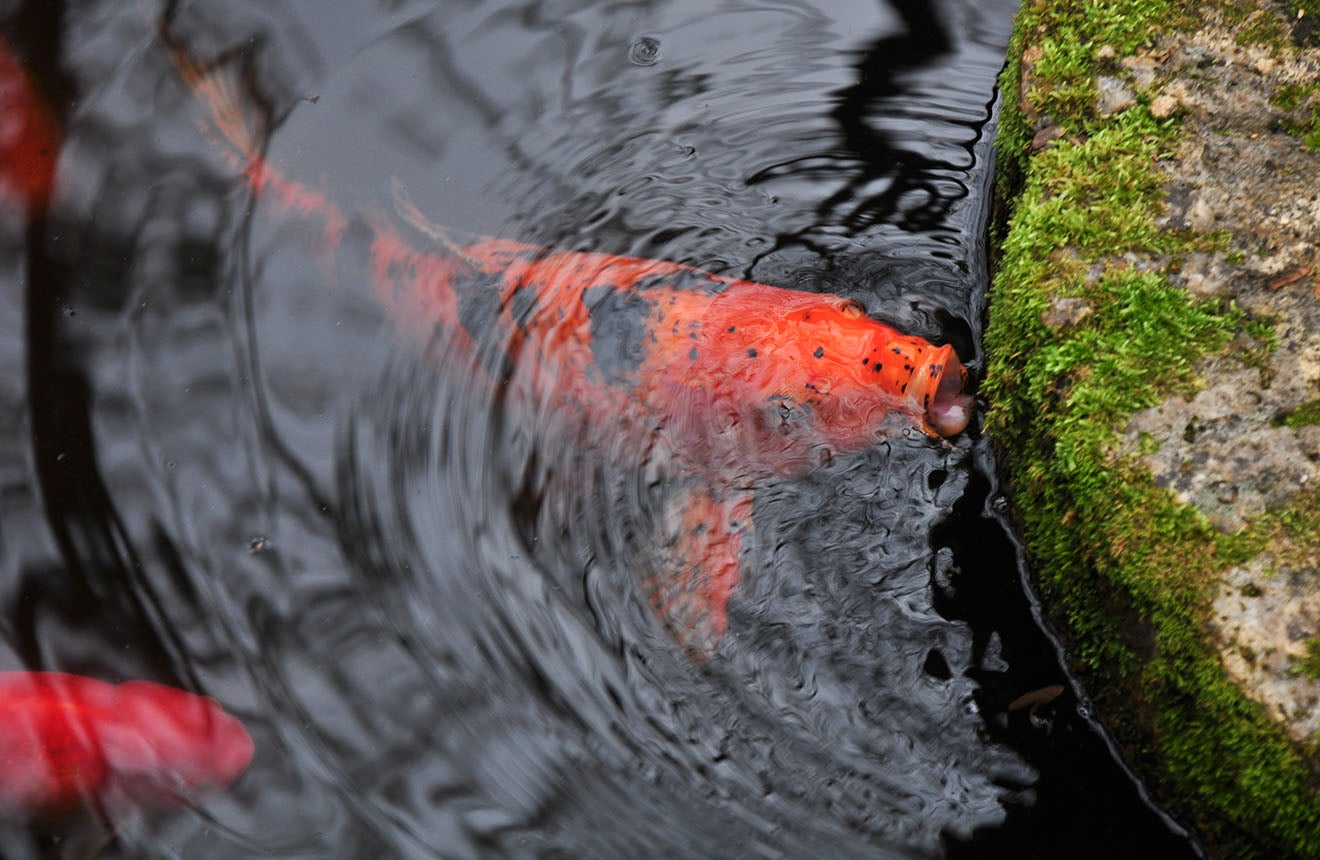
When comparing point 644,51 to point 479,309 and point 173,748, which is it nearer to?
point 479,309

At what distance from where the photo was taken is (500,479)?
4102 millimetres

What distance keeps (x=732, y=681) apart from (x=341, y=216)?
298cm

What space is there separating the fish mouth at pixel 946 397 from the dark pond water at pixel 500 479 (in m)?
0.10

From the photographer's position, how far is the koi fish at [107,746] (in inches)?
142

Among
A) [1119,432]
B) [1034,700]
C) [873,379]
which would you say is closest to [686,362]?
[873,379]

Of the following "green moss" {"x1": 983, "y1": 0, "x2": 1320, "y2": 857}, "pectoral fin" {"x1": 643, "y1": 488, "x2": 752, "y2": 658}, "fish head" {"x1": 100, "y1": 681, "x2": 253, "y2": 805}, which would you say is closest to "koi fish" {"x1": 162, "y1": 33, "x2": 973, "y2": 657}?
"pectoral fin" {"x1": 643, "y1": 488, "x2": 752, "y2": 658}

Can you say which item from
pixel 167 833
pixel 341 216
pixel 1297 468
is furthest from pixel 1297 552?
pixel 341 216

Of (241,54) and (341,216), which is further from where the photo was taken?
(241,54)

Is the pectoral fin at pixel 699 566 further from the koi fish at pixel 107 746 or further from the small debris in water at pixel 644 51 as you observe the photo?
the small debris in water at pixel 644 51

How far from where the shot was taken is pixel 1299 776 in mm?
2684

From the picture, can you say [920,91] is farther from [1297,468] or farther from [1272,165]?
[1297,468]

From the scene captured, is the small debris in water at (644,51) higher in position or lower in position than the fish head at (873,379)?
higher

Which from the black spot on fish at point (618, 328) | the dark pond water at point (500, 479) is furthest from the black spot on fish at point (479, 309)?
the black spot on fish at point (618, 328)

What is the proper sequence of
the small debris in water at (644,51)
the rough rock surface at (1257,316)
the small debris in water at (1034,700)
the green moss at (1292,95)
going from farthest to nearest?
Answer: 1. the small debris in water at (644,51)
2. the green moss at (1292,95)
3. the small debris in water at (1034,700)
4. the rough rock surface at (1257,316)
